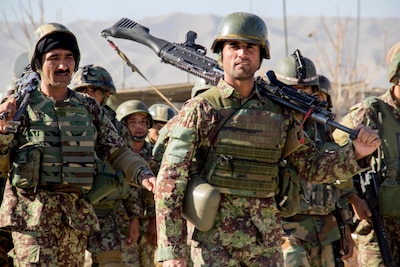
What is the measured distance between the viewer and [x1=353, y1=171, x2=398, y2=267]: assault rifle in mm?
8438

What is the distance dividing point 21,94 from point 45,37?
54 centimetres

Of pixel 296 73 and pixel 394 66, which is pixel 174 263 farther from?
pixel 394 66

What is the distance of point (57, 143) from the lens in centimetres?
693

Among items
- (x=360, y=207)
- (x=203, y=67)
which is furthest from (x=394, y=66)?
(x=203, y=67)

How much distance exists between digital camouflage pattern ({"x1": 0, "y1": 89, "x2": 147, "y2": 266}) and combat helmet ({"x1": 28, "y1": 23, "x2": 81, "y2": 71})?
0.26m

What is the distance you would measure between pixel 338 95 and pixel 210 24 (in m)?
143

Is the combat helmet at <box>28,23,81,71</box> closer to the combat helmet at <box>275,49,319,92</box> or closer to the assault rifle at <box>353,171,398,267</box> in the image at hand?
the combat helmet at <box>275,49,319,92</box>

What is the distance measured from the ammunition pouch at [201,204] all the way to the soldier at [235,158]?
16 mm

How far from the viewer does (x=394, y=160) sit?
8508 mm

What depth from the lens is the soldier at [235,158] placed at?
19.8 ft

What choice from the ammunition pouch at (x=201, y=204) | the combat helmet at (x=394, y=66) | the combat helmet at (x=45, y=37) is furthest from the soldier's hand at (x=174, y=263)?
the combat helmet at (x=394, y=66)

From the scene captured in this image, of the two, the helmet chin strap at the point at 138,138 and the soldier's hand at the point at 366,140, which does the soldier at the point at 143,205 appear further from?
the soldier's hand at the point at 366,140

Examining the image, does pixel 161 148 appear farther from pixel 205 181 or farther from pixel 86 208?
pixel 205 181

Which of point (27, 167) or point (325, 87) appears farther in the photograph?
point (325, 87)
